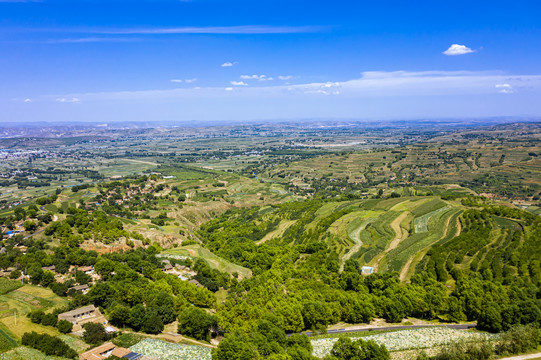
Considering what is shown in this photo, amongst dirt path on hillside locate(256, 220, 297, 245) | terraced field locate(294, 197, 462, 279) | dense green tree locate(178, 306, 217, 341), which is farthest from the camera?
dirt path on hillside locate(256, 220, 297, 245)

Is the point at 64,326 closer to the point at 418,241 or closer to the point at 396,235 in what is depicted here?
the point at 418,241

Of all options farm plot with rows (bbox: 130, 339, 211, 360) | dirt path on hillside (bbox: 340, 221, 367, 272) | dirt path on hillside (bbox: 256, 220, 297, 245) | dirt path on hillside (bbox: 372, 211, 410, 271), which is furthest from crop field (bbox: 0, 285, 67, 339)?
dirt path on hillside (bbox: 372, 211, 410, 271)

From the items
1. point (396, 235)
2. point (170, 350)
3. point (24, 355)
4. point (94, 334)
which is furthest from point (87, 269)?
point (396, 235)

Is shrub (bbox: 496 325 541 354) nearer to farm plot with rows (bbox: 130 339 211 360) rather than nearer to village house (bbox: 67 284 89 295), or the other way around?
farm plot with rows (bbox: 130 339 211 360)

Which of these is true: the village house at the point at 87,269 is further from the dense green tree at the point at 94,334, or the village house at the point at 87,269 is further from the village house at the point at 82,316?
the dense green tree at the point at 94,334

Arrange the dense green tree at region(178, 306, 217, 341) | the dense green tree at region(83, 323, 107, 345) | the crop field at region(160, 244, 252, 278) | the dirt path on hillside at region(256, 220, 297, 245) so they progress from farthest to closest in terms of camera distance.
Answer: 1. the dirt path on hillside at region(256, 220, 297, 245)
2. the crop field at region(160, 244, 252, 278)
3. the dense green tree at region(178, 306, 217, 341)
4. the dense green tree at region(83, 323, 107, 345)

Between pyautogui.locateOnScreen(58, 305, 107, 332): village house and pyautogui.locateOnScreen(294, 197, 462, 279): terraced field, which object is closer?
pyautogui.locateOnScreen(58, 305, 107, 332): village house

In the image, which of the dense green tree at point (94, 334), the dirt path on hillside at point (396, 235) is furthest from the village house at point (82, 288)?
the dirt path on hillside at point (396, 235)

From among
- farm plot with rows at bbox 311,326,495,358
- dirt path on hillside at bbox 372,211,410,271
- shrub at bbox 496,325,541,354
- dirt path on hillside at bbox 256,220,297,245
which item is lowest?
dirt path on hillside at bbox 256,220,297,245

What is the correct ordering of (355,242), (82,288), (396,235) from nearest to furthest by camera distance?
(82,288) < (355,242) < (396,235)
